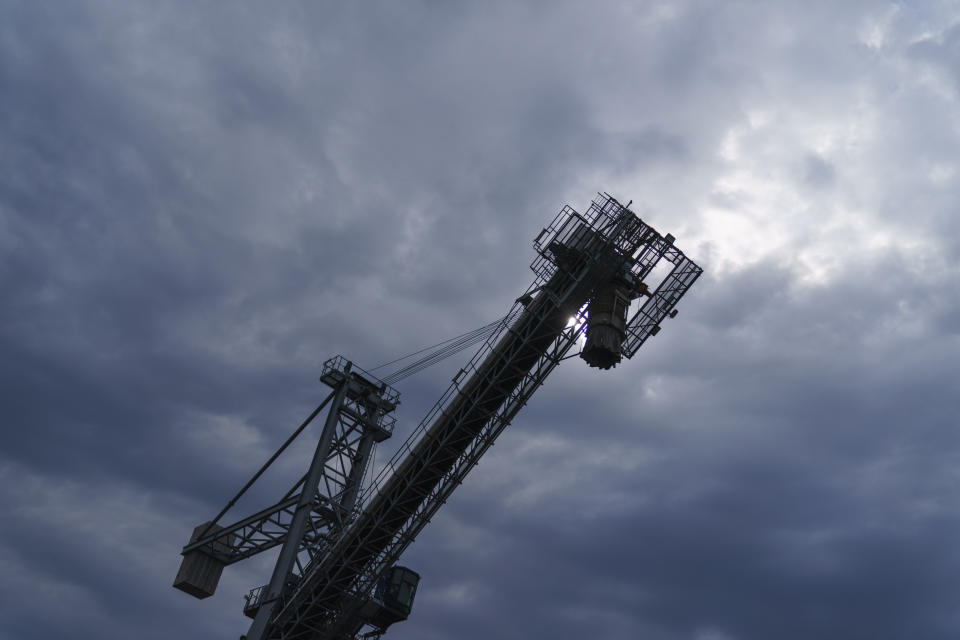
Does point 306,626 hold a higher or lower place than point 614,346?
lower

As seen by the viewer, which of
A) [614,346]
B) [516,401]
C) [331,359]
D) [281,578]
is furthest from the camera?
[331,359]

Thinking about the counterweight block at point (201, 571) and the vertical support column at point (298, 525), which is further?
the counterweight block at point (201, 571)

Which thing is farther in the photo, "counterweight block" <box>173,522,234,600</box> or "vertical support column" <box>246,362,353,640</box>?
"counterweight block" <box>173,522,234,600</box>

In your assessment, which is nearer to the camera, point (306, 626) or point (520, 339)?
point (520, 339)

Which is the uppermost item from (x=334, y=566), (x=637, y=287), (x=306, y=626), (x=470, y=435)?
(x=637, y=287)

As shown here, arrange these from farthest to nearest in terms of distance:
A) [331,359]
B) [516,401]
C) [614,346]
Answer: [331,359], [516,401], [614,346]

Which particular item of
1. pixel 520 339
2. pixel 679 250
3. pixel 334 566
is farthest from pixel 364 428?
pixel 679 250

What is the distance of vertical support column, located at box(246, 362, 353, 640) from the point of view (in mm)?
32125

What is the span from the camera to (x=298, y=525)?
33656 millimetres

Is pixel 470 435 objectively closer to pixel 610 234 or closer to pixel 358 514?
pixel 358 514

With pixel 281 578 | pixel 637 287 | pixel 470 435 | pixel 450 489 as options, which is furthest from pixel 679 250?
pixel 281 578

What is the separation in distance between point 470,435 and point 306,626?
31.7ft

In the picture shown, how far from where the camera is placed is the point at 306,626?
32219 mm

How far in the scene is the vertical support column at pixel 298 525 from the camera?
Result: 105 ft
